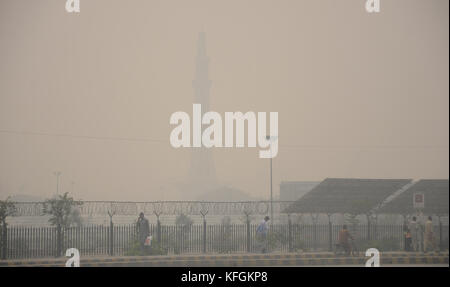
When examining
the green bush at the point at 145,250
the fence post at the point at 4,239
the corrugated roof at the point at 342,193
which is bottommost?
the green bush at the point at 145,250

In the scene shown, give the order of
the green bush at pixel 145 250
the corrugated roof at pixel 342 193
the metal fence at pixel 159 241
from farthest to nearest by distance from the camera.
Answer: the corrugated roof at pixel 342 193, the green bush at pixel 145 250, the metal fence at pixel 159 241

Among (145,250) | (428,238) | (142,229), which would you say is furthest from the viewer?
(428,238)

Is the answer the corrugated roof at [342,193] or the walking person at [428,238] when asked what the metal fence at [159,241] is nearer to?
the walking person at [428,238]

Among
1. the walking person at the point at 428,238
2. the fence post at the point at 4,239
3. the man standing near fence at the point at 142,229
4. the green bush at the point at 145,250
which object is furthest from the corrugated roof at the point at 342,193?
the fence post at the point at 4,239

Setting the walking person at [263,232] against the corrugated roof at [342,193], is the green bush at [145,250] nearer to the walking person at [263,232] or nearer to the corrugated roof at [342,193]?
the walking person at [263,232]

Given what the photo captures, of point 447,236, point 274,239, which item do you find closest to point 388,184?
point 447,236

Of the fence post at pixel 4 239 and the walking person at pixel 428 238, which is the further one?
the walking person at pixel 428 238

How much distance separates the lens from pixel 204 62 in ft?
631

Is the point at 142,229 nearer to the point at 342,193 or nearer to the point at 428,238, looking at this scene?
the point at 428,238

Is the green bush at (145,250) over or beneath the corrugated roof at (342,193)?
beneath

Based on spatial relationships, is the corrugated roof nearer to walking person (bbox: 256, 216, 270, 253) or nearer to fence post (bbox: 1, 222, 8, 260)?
walking person (bbox: 256, 216, 270, 253)

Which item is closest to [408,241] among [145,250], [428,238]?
[428,238]

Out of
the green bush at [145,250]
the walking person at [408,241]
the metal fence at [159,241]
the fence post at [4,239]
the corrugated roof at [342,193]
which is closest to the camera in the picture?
the fence post at [4,239]
